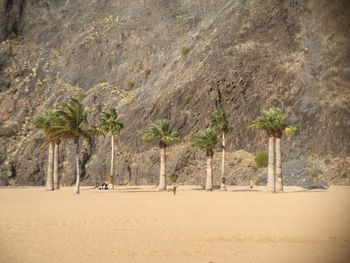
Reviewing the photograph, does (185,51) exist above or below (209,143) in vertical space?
above

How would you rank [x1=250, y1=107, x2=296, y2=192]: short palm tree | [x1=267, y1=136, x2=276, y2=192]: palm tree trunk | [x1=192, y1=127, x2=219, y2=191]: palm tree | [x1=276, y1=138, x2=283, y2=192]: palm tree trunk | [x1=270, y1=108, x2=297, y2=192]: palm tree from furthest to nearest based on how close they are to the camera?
[x1=192, y1=127, x2=219, y2=191]: palm tree < [x1=267, y1=136, x2=276, y2=192]: palm tree trunk < [x1=276, y1=138, x2=283, y2=192]: palm tree trunk < [x1=250, y1=107, x2=296, y2=192]: short palm tree < [x1=270, y1=108, x2=297, y2=192]: palm tree

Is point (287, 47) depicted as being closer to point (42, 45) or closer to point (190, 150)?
point (190, 150)

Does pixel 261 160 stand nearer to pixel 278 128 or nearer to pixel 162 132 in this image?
pixel 162 132

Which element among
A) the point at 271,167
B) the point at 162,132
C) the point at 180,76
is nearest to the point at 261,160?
the point at 271,167

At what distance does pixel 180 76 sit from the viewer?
91.8 metres

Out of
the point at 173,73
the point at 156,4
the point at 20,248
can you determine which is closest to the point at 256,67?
the point at 173,73

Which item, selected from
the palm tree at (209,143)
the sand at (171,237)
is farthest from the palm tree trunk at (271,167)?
the sand at (171,237)

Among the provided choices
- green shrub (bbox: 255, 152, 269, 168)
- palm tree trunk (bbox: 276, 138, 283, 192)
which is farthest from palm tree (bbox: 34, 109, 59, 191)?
green shrub (bbox: 255, 152, 269, 168)

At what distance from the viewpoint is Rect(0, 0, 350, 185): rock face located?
81.8 metres

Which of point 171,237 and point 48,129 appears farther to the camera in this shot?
point 48,129

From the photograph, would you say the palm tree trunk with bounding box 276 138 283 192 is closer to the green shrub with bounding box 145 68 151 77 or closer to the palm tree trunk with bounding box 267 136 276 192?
the palm tree trunk with bounding box 267 136 276 192

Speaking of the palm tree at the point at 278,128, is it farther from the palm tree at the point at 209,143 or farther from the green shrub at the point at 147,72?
the green shrub at the point at 147,72

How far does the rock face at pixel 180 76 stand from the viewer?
268ft

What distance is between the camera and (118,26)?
376 feet
